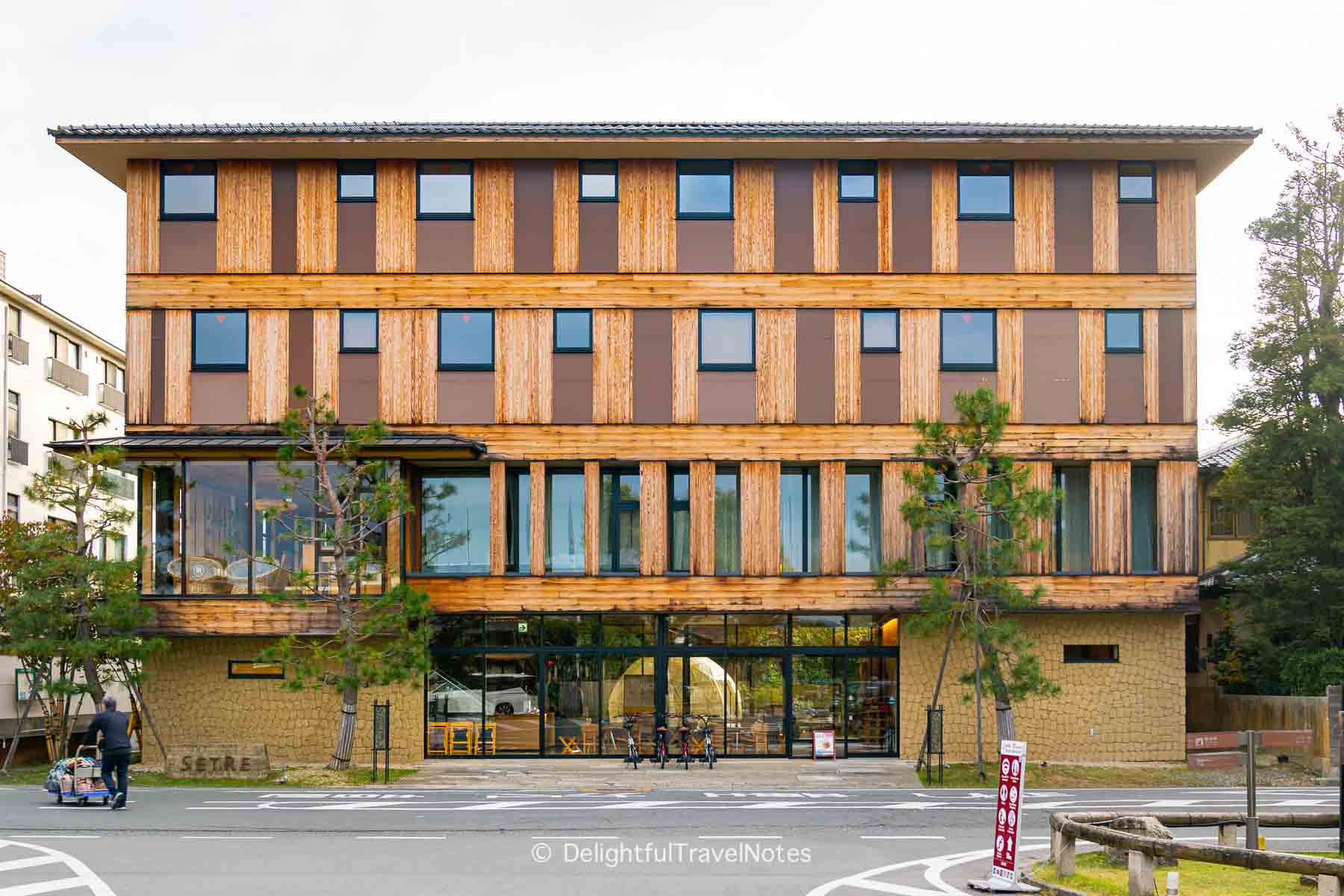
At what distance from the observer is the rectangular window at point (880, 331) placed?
107 ft

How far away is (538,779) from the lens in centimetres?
2898

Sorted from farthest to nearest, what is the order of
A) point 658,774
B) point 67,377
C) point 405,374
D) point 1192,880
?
point 67,377, point 405,374, point 658,774, point 1192,880

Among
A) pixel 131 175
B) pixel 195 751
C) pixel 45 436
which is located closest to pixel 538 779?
pixel 195 751

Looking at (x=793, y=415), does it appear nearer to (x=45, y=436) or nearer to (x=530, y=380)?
(x=530, y=380)

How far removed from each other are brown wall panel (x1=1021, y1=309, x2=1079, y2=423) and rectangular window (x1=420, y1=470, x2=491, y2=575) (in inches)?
497

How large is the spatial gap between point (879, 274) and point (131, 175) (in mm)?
17379

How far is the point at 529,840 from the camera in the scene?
740 inches

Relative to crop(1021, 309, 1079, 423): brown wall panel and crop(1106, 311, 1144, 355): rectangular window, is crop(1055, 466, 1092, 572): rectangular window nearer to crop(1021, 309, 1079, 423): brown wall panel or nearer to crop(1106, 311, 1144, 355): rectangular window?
crop(1021, 309, 1079, 423): brown wall panel

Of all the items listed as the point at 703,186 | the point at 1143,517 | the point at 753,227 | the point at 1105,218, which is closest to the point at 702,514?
the point at 753,227

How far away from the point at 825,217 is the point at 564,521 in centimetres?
925

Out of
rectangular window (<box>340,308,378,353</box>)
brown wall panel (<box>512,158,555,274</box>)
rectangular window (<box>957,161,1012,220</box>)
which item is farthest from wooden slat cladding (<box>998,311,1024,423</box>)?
rectangular window (<box>340,308,378,353</box>)

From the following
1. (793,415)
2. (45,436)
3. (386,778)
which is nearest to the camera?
(386,778)

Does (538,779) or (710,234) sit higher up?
(710,234)

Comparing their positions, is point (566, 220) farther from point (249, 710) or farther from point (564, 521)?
point (249, 710)
